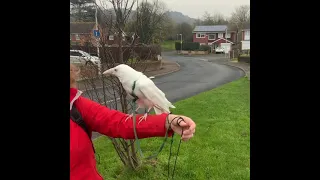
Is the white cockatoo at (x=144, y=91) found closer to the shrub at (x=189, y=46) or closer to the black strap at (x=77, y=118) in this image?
the black strap at (x=77, y=118)

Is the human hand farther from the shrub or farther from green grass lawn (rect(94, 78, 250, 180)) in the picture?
the shrub

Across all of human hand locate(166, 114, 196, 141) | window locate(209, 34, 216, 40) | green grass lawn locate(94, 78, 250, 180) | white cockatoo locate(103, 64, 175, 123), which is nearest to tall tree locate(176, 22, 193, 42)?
window locate(209, 34, 216, 40)

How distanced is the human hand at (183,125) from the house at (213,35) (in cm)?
4554

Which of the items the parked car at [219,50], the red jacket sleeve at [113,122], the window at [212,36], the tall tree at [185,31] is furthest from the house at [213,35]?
the red jacket sleeve at [113,122]

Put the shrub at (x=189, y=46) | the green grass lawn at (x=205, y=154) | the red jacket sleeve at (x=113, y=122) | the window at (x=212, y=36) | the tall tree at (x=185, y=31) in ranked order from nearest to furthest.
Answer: the red jacket sleeve at (x=113, y=122) → the green grass lawn at (x=205, y=154) → the shrub at (x=189, y=46) → the tall tree at (x=185, y=31) → the window at (x=212, y=36)

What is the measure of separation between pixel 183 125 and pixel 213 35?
48.0 metres

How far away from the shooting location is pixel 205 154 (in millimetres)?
4660

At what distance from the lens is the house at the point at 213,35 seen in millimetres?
45959
